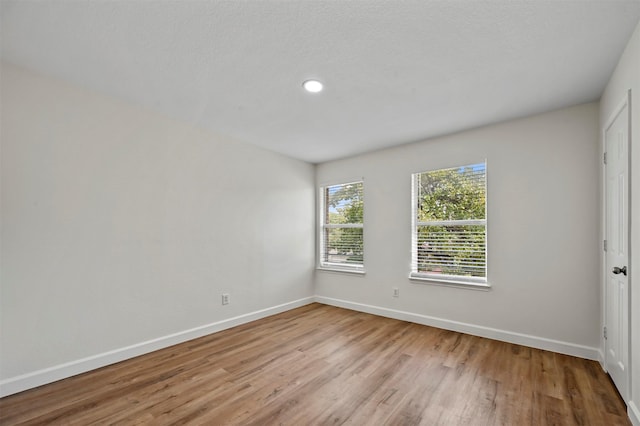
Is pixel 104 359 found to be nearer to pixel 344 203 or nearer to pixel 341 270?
pixel 341 270

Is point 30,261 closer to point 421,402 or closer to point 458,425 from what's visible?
point 421,402

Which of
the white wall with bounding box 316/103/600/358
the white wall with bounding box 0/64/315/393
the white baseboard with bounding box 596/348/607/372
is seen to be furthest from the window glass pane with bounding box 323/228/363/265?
the white baseboard with bounding box 596/348/607/372

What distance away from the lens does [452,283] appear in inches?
141

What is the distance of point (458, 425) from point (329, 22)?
2635mm

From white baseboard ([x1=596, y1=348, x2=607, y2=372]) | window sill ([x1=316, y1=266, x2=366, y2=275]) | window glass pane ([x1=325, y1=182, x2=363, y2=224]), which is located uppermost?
window glass pane ([x1=325, y1=182, x2=363, y2=224])

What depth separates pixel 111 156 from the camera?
274 cm

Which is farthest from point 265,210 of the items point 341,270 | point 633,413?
point 633,413

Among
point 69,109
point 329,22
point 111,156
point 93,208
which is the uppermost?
point 329,22

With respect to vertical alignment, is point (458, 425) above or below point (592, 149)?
below

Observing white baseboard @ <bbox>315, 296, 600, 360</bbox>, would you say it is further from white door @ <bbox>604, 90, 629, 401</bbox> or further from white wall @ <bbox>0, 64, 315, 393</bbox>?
white wall @ <bbox>0, 64, 315, 393</bbox>

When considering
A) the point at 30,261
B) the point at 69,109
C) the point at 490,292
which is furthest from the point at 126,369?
the point at 490,292

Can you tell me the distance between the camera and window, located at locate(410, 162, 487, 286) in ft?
11.4

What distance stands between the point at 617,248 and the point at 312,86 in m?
2.74

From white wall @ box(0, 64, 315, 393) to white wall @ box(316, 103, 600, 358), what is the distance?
7.76 feet
